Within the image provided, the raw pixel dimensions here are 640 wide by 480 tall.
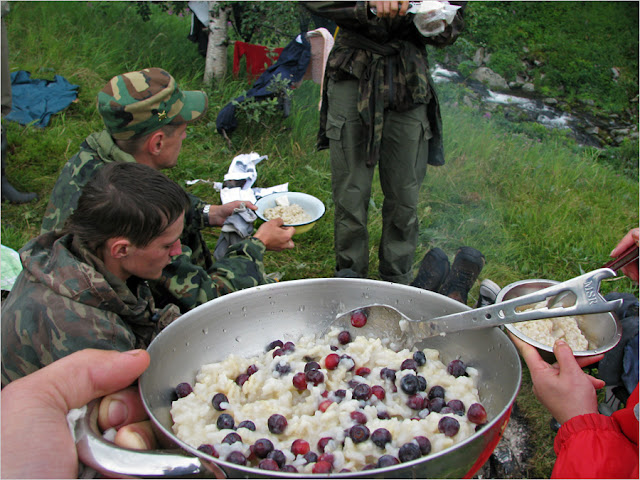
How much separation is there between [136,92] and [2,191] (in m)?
2.75

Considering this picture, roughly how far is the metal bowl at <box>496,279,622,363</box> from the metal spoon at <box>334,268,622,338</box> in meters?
1.01

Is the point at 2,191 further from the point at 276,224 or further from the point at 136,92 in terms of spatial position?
the point at 276,224

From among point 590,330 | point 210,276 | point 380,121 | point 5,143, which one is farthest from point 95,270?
point 5,143

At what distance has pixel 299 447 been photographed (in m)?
1.44

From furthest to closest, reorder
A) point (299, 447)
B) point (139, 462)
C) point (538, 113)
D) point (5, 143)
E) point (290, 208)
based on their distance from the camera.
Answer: point (538, 113) → point (5, 143) → point (290, 208) → point (299, 447) → point (139, 462)

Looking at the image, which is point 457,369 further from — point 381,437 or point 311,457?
point 311,457

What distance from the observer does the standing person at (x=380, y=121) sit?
3.42 metres

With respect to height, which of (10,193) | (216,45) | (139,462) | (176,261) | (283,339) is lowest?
(10,193)

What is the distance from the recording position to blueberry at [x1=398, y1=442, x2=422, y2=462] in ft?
4.51

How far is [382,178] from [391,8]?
122 cm

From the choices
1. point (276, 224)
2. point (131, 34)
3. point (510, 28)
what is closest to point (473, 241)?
point (276, 224)

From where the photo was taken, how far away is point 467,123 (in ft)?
21.8

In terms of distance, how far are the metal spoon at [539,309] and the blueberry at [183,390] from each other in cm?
80

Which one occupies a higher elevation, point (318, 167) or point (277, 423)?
point (277, 423)
